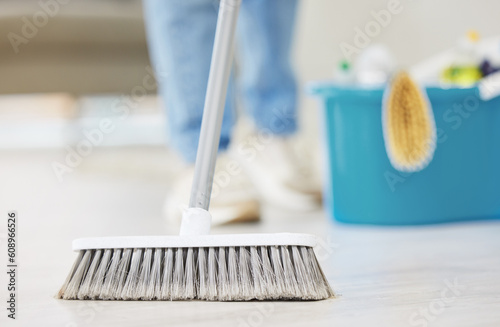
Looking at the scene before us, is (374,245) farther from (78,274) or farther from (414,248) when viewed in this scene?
(78,274)

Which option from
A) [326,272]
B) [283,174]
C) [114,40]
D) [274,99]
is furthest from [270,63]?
[114,40]

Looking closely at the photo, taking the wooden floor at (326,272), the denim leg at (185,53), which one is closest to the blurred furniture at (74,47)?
the wooden floor at (326,272)

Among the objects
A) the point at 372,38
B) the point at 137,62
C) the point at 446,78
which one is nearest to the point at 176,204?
the point at 446,78

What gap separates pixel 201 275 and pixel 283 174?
642 mm

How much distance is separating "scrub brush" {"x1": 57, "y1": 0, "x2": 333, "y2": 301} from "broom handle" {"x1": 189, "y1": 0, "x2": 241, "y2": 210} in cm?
4

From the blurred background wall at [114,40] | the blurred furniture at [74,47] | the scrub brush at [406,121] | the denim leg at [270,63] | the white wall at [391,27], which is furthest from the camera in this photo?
the blurred furniture at [74,47]

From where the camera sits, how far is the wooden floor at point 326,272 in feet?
1.75

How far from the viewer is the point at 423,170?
3.10 ft

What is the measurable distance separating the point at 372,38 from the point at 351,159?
1093mm

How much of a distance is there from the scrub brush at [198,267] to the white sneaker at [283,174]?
23.8 inches

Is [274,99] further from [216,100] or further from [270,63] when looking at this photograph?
[216,100]

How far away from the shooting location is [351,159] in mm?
966

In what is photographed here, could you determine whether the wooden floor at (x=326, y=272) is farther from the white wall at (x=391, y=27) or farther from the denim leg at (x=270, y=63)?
the white wall at (x=391, y=27)

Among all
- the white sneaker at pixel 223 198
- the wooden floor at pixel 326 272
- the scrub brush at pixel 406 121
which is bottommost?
the wooden floor at pixel 326 272
